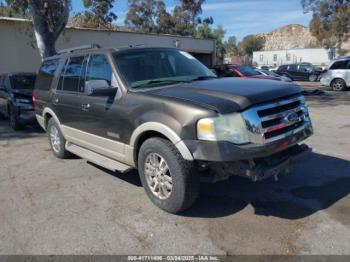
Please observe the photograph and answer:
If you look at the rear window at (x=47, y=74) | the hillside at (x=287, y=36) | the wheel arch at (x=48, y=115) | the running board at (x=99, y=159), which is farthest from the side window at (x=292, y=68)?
the hillside at (x=287, y=36)

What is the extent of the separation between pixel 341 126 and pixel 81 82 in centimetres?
680

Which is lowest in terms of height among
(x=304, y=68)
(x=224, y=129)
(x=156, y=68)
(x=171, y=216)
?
(x=171, y=216)

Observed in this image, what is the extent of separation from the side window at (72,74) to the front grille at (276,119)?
3.04 m

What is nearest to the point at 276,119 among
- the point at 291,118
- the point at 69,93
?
the point at 291,118

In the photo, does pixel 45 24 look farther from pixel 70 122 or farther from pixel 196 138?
pixel 196 138

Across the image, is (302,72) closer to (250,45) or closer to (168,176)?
(168,176)

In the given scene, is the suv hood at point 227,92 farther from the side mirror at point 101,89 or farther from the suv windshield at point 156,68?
the side mirror at point 101,89

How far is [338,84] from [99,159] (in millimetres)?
17592

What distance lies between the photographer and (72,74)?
6.16m

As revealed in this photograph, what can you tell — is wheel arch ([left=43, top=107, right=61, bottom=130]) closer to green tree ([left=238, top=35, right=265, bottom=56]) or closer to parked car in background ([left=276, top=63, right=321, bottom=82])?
parked car in background ([left=276, top=63, right=321, bottom=82])

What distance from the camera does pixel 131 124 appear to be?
15.3ft

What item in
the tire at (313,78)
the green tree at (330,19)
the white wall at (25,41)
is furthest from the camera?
the green tree at (330,19)

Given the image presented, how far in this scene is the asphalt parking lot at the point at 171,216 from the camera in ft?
12.3

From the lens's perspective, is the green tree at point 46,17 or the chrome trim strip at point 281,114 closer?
the chrome trim strip at point 281,114
